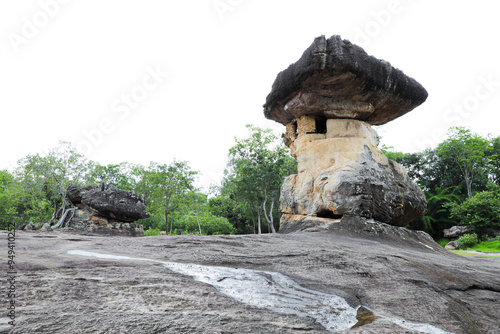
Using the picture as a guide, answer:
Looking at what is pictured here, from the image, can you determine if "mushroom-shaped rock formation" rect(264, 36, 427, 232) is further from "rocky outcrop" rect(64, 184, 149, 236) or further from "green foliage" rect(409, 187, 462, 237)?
"green foliage" rect(409, 187, 462, 237)

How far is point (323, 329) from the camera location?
1849 millimetres

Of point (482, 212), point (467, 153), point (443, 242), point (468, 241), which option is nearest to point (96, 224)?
point (468, 241)

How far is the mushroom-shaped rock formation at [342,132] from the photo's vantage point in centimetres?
726

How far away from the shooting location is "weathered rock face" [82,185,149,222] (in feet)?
38.0

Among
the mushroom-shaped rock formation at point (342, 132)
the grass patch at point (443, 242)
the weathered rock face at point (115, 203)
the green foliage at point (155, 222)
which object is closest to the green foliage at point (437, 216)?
the grass patch at point (443, 242)

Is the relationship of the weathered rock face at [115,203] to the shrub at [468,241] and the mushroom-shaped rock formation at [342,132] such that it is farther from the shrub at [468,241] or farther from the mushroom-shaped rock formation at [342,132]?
the shrub at [468,241]

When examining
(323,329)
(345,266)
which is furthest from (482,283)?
(323,329)

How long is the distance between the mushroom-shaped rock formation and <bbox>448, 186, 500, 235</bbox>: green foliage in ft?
50.5

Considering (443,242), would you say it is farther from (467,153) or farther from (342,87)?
(342,87)

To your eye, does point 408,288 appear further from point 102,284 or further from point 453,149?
point 453,149

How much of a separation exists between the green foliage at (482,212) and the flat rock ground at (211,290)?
781 inches

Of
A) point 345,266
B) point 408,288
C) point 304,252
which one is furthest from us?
point 304,252

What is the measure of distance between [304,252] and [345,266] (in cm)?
65

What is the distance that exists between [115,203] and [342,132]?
29.4 feet
